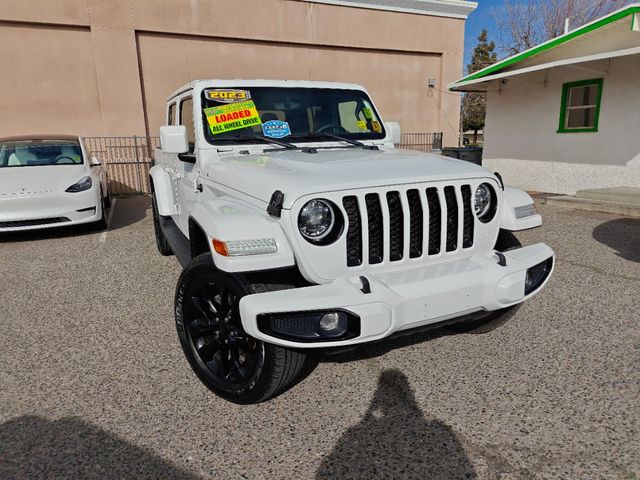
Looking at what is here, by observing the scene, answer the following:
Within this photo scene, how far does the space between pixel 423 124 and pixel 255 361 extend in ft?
47.8

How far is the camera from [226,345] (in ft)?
8.72

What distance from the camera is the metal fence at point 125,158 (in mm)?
12078

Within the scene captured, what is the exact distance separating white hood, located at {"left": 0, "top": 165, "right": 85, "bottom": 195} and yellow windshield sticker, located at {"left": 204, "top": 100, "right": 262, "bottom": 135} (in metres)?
4.23

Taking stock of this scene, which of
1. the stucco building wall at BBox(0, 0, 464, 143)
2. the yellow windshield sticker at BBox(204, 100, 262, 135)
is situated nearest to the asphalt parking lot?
the yellow windshield sticker at BBox(204, 100, 262, 135)

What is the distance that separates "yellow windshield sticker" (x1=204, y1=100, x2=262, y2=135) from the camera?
3.62 metres

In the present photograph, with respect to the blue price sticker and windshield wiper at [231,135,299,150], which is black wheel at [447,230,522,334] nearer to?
windshield wiper at [231,135,299,150]

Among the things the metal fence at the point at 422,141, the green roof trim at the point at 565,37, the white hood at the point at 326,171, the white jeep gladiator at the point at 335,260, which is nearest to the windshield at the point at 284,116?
the white hood at the point at 326,171

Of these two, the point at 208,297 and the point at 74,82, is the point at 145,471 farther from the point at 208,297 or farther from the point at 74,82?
the point at 74,82

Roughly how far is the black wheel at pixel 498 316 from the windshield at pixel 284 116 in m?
1.50

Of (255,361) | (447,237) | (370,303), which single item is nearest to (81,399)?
(255,361)

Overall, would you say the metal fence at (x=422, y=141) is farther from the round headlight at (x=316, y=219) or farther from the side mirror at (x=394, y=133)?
the round headlight at (x=316, y=219)

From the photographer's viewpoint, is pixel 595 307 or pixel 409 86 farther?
pixel 409 86

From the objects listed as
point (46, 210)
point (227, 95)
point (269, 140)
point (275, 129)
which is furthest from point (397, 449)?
point (46, 210)

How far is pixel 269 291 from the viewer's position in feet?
7.54
